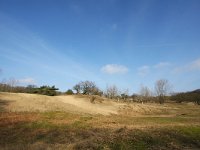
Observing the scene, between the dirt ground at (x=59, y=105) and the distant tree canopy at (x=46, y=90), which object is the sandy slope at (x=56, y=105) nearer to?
the dirt ground at (x=59, y=105)

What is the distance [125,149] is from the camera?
45.1 feet

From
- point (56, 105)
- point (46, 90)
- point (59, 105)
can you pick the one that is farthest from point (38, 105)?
point (46, 90)

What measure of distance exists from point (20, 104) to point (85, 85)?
251 ft

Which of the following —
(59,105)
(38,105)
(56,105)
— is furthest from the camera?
(59,105)

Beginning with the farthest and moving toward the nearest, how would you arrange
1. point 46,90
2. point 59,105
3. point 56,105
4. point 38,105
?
point 46,90 → point 59,105 → point 56,105 → point 38,105

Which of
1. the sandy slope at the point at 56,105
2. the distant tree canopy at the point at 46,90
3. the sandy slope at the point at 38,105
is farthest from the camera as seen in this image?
the distant tree canopy at the point at 46,90

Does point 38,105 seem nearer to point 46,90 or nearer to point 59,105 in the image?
point 59,105

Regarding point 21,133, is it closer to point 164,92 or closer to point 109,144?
point 109,144

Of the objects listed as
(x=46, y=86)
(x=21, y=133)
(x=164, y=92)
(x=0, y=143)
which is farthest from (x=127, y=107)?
(x=164, y=92)

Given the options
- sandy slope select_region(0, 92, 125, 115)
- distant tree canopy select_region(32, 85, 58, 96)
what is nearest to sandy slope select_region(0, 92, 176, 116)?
sandy slope select_region(0, 92, 125, 115)

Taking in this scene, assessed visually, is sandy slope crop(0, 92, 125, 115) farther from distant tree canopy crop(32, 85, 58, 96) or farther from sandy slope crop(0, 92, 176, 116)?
distant tree canopy crop(32, 85, 58, 96)

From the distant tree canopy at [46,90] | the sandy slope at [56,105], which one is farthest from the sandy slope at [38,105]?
the distant tree canopy at [46,90]

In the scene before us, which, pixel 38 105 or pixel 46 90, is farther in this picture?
pixel 46 90

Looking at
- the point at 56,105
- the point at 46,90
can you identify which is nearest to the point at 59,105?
the point at 56,105
